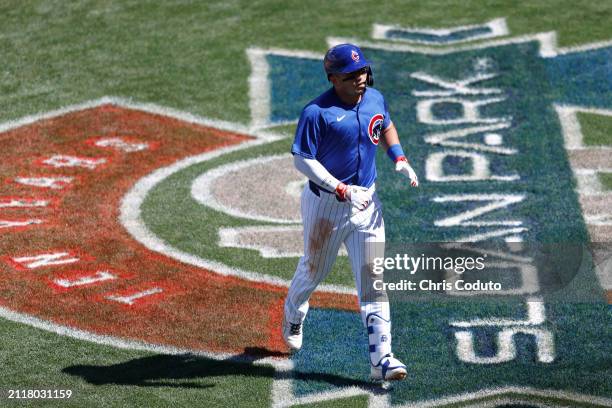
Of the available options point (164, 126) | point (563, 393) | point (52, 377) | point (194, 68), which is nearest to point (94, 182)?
point (164, 126)

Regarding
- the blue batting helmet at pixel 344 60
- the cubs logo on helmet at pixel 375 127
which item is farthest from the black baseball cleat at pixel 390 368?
the blue batting helmet at pixel 344 60

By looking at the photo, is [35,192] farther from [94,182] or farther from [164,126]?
[164,126]

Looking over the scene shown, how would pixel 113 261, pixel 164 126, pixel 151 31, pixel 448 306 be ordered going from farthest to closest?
pixel 151 31 < pixel 164 126 < pixel 113 261 < pixel 448 306

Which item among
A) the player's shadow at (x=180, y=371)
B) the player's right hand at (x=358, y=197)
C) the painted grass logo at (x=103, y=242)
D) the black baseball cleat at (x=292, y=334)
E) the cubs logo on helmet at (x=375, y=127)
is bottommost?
the painted grass logo at (x=103, y=242)

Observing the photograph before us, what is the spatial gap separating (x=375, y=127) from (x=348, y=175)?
358 mm

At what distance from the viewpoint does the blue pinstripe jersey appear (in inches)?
299

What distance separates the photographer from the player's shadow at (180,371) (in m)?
8.22

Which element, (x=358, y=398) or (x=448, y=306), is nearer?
(x=358, y=398)

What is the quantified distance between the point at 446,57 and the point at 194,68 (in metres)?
3.18

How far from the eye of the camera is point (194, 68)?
1512 cm

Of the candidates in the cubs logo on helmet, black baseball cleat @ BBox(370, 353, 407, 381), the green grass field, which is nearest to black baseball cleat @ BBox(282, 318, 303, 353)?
black baseball cleat @ BBox(370, 353, 407, 381)

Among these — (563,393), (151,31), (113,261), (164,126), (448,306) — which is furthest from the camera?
(151,31)

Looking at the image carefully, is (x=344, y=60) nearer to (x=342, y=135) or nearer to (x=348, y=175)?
(x=342, y=135)

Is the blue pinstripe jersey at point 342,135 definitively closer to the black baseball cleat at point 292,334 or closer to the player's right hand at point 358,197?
the player's right hand at point 358,197
